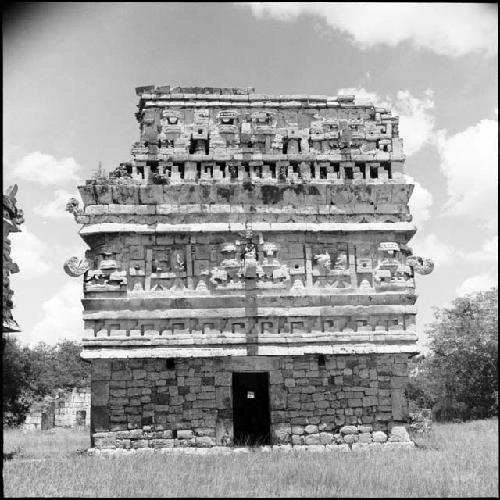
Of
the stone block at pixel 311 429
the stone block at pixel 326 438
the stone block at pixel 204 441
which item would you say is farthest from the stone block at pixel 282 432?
the stone block at pixel 204 441

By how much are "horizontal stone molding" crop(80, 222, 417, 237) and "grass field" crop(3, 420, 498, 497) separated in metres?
4.80

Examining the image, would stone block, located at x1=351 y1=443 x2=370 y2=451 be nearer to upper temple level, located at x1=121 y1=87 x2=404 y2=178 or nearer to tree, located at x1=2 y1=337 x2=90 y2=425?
upper temple level, located at x1=121 y1=87 x2=404 y2=178

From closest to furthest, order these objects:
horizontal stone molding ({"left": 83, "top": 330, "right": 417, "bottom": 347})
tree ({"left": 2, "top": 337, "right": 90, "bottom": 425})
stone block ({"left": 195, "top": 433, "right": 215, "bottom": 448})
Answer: stone block ({"left": 195, "top": 433, "right": 215, "bottom": 448})
horizontal stone molding ({"left": 83, "top": 330, "right": 417, "bottom": 347})
tree ({"left": 2, "top": 337, "right": 90, "bottom": 425})

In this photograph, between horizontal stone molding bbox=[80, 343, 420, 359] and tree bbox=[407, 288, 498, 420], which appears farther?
horizontal stone molding bbox=[80, 343, 420, 359]

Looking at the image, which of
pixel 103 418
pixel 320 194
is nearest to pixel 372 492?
pixel 103 418

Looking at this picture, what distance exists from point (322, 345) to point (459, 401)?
3.13 metres

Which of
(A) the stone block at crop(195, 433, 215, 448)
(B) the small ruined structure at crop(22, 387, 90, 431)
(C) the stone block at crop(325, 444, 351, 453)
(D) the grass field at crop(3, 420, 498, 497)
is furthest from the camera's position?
(B) the small ruined structure at crop(22, 387, 90, 431)

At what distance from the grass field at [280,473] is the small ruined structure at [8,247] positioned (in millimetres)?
2862

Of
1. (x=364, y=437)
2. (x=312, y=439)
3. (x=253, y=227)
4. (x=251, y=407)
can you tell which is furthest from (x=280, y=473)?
(x=251, y=407)

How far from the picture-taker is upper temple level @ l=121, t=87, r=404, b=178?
1477 centimetres

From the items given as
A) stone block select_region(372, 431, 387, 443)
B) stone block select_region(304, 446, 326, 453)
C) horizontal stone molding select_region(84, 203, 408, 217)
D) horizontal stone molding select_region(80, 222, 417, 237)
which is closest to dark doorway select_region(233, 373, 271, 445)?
stone block select_region(304, 446, 326, 453)

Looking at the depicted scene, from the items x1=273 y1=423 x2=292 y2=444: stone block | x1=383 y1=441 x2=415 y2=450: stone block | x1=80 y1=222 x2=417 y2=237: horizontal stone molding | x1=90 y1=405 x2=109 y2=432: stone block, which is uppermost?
x1=80 y1=222 x2=417 y2=237: horizontal stone molding

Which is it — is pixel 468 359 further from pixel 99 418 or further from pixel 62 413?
pixel 62 413

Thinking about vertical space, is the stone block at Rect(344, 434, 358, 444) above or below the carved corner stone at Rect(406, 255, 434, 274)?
below
